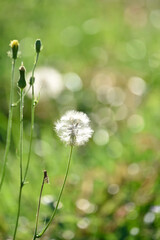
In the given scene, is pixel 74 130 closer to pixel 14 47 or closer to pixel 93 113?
pixel 14 47

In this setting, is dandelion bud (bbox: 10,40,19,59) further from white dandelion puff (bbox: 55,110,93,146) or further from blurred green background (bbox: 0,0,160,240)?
blurred green background (bbox: 0,0,160,240)

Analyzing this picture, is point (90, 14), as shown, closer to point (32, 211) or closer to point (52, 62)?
point (52, 62)

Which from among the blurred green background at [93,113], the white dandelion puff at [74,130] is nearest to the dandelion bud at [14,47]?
the white dandelion puff at [74,130]

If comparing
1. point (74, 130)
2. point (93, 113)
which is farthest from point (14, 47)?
point (93, 113)

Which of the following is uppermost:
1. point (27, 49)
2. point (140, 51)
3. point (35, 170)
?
point (140, 51)

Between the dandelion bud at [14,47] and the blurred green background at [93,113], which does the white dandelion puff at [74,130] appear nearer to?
the dandelion bud at [14,47]

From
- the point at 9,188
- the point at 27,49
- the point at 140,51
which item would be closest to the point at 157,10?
the point at 140,51
